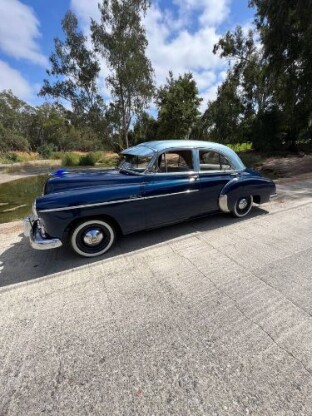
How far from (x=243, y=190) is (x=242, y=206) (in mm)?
371

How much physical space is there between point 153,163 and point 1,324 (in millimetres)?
2829

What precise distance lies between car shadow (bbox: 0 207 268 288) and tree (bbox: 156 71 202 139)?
18766mm

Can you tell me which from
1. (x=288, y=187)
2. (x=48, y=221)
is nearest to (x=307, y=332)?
(x=48, y=221)

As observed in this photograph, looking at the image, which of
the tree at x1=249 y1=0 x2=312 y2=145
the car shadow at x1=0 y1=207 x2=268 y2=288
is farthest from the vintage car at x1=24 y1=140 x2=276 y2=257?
the tree at x1=249 y1=0 x2=312 y2=145

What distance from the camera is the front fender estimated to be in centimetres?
437

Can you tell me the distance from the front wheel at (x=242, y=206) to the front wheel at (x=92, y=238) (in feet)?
8.06

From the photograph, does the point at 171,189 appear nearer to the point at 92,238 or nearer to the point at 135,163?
the point at 135,163

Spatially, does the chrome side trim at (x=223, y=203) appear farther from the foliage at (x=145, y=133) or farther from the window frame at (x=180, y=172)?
the foliage at (x=145, y=133)

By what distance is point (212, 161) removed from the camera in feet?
Result: 14.3

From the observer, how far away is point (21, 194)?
1023 centimetres

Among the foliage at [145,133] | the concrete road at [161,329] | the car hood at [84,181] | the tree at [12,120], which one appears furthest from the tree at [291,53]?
the tree at [12,120]

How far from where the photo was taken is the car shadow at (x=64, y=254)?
10.6 feet

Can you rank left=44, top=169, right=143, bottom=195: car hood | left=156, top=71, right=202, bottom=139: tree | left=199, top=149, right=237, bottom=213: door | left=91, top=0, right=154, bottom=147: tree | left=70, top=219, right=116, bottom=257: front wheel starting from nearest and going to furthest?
left=70, top=219, right=116, bottom=257: front wheel → left=44, top=169, right=143, bottom=195: car hood → left=199, top=149, right=237, bottom=213: door → left=91, top=0, right=154, bottom=147: tree → left=156, top=71, right=202, bottom=139: tree

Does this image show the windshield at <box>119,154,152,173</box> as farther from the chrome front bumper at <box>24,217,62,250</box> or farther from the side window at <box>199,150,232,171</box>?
the chrome front bumper at <box>24,217,62,250</box>
